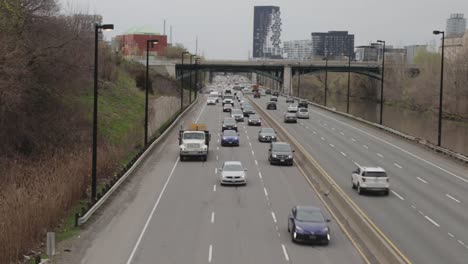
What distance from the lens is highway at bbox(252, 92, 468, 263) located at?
910 inches

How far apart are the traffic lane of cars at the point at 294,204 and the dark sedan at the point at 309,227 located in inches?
12.1

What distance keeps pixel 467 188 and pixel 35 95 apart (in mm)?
30906

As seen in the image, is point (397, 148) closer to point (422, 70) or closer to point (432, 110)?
point (432, 110)

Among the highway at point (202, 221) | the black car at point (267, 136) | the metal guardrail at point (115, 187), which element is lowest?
the highway at point (202, 221)

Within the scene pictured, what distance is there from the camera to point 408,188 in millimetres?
34500

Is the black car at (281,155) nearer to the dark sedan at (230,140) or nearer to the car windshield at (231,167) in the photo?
the car windshield at (231,167)

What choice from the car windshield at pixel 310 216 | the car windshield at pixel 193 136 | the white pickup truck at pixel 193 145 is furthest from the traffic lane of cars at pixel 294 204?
the car windshield at pixel 193 136

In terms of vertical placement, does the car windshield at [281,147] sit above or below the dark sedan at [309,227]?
above

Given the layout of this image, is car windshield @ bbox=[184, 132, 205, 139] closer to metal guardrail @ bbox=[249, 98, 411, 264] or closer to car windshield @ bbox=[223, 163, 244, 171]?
metal guardrail @ bbox=[249, 98, 411, 264]

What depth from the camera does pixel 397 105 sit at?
5428 inches

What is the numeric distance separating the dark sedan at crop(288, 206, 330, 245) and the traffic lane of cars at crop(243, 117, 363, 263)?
12.1 inches

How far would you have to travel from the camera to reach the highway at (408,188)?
23125mm

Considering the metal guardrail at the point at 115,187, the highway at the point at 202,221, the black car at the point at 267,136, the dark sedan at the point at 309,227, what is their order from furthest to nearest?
the black car at the point at 267,136, the metal guardrail at the point at 115,187, the dark sedan at the point at 309,227, the highway at the point at 202,221

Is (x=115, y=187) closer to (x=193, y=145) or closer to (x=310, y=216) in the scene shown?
(x=193, y=145)
